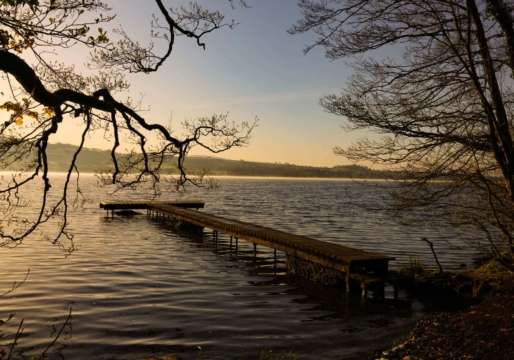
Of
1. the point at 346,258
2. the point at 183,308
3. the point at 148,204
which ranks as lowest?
the point at 183,308

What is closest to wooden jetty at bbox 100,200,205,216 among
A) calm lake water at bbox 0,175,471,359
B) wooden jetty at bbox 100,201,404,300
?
calm lake water at bbox 0,175,471,359

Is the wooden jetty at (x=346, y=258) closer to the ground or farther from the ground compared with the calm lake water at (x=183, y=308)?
farther from the ground

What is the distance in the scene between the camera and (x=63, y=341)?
28.5ft

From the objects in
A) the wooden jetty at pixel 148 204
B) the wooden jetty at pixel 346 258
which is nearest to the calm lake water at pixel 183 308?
the wooden jetty at pixel 346 258

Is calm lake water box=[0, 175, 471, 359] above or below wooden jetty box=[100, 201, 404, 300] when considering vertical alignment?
below

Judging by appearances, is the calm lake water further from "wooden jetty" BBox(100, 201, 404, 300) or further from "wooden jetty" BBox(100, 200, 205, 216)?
"wooden jetty" BBox(100, 200, 205, 216)

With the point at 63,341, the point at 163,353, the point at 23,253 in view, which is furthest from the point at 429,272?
the point at 23,253

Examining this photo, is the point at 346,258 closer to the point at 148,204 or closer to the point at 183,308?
the point at 183,308

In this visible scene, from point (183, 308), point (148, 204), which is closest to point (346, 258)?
point (183, 308)

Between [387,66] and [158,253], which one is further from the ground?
[387,66]

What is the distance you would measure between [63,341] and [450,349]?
713 centimetres

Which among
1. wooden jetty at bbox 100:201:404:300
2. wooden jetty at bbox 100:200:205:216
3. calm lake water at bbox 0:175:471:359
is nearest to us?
calm lake water at bbox 0:175:471:359

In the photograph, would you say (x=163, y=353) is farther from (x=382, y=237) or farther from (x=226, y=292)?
(x=382, y=237)

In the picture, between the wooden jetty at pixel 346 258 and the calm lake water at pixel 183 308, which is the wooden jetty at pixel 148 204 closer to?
the calm lake water at pixel 183 308
